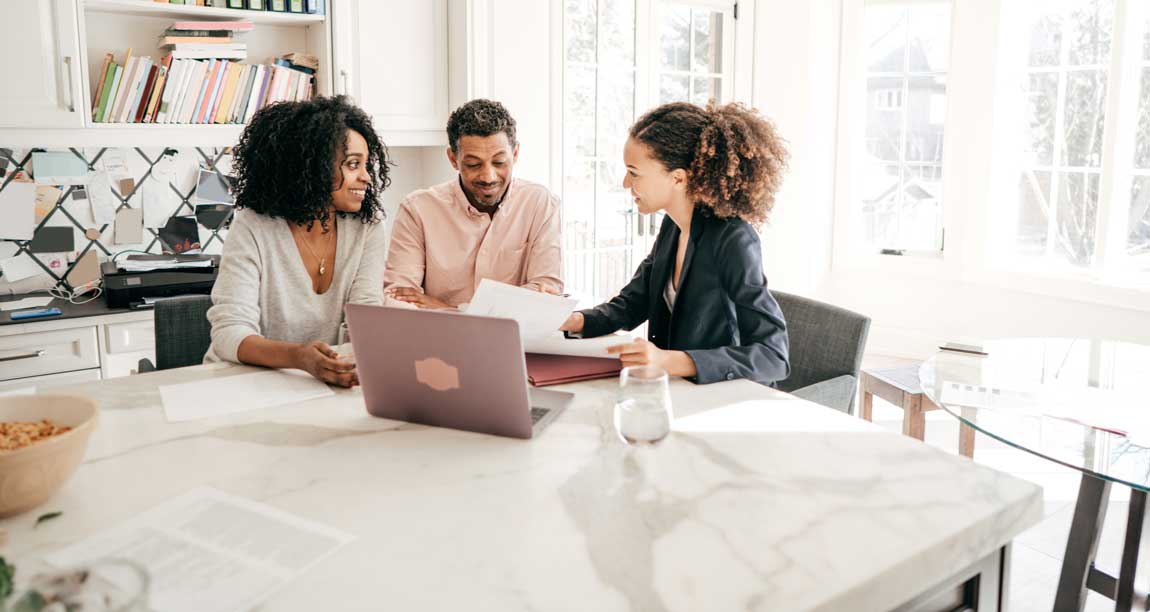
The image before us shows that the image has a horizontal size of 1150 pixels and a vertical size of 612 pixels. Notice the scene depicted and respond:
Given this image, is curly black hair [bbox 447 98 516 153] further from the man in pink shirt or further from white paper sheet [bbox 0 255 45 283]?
white paper sheet [bbox 0 255 45 283]

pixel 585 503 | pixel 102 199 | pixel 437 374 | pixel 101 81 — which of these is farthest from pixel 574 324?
pixel 102 199

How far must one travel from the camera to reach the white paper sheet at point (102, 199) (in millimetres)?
3184

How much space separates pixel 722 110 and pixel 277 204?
1.07 m

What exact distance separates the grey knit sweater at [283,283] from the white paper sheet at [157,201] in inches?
57.3

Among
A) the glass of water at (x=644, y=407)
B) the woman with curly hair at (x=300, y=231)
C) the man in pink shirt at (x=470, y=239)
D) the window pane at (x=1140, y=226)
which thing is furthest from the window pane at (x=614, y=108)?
the glass of water at (x=644, y=407)

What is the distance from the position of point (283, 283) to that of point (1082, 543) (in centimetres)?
194

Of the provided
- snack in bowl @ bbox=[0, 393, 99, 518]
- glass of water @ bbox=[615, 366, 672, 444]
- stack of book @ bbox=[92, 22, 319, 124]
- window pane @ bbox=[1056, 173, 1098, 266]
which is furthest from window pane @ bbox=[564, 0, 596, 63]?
snack in bowl @ bbox=[0, 393, 99, 518]

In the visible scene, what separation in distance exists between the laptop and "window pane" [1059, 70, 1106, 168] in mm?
3788

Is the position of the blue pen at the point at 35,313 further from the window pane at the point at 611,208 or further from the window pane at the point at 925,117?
the window pane at the point at 925,117

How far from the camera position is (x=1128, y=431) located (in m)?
1.81

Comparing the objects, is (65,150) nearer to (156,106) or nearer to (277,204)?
(156,106)

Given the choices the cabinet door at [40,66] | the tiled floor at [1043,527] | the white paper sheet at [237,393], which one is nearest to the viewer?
the white paper sheet at [237,393]

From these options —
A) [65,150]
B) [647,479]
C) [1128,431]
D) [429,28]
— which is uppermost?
[429,28]

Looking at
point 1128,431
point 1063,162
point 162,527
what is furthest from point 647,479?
point 1063,162
